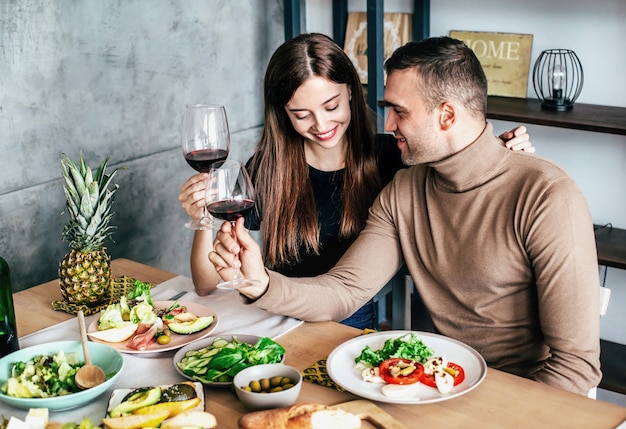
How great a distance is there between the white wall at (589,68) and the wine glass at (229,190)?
1.81 m

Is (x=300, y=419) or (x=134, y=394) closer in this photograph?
(x=300, y=419)

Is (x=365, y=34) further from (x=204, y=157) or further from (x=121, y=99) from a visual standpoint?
(x=204, y=157)

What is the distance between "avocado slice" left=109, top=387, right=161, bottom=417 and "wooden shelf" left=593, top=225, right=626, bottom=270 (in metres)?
1.82

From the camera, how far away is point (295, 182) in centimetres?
220

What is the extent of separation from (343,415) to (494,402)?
1.01 ft

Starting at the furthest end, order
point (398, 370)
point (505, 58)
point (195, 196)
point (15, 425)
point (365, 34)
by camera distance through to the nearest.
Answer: point (365, 34) → point (505, 58) → point (195, 196) → point (398, 370) → point (15, 425)

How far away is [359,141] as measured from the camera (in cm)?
221

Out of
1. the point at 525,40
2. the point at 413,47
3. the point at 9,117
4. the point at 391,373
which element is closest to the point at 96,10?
the point at 9,117

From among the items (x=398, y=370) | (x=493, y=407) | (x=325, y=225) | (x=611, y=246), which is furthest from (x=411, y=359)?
→ (x=611, y=246)

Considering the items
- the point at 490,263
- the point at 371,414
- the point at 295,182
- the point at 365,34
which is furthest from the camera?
the point at 365,34

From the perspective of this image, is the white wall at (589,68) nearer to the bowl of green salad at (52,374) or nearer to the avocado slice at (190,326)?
the avocado slice at (190,326)

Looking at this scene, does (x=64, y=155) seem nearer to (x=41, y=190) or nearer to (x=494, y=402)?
(x=41, y=190)

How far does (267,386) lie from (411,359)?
30 cm

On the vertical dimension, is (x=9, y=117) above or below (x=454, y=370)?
above
